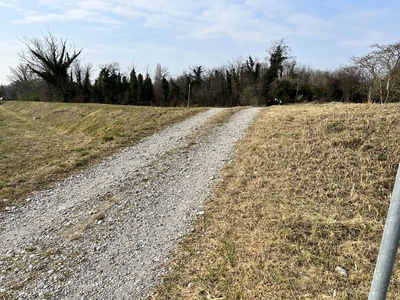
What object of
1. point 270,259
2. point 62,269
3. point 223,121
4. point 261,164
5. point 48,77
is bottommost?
point 62,269

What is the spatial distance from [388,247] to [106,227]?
3.49 metres

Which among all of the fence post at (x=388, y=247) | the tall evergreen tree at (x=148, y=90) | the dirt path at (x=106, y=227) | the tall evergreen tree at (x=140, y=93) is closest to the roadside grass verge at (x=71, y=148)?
the dirt path at (x=106, y=227)

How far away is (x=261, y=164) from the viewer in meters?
5.27

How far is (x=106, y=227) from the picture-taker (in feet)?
12.3

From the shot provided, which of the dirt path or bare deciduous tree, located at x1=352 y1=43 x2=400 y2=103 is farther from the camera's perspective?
bare deciduous tree, located at x1=352 y1=43 x2=400 y2=103

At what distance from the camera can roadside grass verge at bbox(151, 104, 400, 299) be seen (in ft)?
8.43

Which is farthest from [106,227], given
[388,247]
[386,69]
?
[386,69]

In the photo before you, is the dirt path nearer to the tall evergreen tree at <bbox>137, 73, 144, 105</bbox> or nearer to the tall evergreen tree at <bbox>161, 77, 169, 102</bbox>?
the tall evergreen tree at <bbox>161, 77, 169, 102</bbox>

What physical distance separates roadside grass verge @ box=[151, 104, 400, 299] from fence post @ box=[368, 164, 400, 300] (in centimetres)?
111

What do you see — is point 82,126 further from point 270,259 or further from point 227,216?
point 270,259

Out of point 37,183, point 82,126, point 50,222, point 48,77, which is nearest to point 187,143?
point 37,183

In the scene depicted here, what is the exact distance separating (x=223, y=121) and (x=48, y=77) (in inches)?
1298

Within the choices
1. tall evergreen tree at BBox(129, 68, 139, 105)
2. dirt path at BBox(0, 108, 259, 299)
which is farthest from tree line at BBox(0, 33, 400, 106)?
dirt path at BBox(0, 108, 259, 299)

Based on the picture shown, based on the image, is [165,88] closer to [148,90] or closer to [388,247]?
[148,90]
